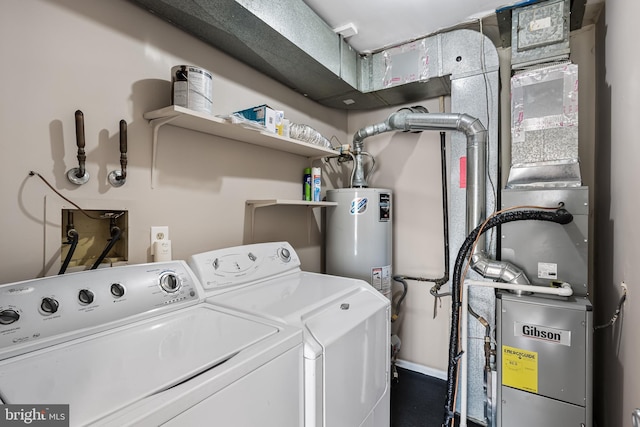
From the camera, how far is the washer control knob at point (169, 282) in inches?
45.5

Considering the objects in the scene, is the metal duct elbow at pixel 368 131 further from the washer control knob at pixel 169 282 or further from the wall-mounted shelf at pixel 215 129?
the washer control knob at pixel 169 282

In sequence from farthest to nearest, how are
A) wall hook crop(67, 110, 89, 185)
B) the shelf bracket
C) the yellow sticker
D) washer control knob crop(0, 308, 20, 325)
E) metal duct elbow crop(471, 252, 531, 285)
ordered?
1. metal duct elbow crop(471, 252, 531, 285)
2. the yellow sticker
3. the shelf bracket
4. wall hook crop(67, 110, 89, 185)
5. washer control knob crop(0, 308, 20, 325)

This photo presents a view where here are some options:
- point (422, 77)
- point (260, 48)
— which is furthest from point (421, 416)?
point (260, 48)

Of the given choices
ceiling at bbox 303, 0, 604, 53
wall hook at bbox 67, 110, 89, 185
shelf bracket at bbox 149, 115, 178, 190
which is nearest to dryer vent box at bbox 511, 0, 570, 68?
ceiling at bbox 303, 0, 604, 53

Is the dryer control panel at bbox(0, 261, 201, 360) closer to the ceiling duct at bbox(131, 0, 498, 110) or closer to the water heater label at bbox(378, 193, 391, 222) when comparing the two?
the ceiling duct at bbox(131, 0, 498, 110)

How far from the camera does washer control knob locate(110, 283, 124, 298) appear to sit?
1.02m

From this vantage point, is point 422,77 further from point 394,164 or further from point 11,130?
point 11,130

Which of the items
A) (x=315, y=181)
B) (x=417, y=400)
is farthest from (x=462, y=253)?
(x=417, y=400)

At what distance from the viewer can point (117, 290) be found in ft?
3.40

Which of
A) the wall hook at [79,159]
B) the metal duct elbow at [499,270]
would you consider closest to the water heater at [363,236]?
the metal duct elbow at [499,270]

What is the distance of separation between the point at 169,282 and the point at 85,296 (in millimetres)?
272

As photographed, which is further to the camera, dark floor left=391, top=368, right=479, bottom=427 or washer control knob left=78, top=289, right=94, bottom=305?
dark floor left=391, top=368, right=479, bottom=427

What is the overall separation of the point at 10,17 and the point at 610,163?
8.80ft

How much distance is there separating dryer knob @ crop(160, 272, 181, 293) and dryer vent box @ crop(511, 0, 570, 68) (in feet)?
7.40
